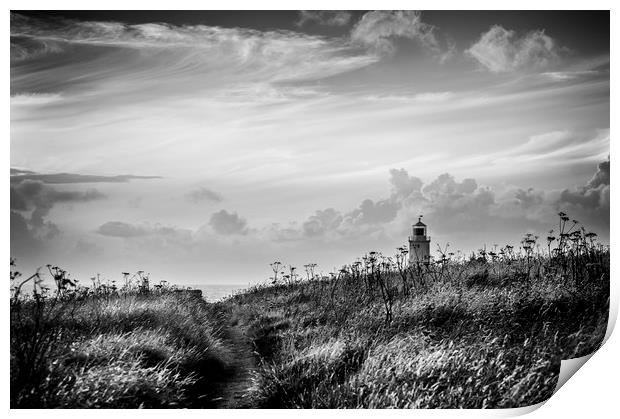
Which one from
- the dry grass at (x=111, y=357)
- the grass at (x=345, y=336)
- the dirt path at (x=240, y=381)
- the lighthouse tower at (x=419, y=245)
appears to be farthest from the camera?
the lighthouse tower at (x=419, y=245)

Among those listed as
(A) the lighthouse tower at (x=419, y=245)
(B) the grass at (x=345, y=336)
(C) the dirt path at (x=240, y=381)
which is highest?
(A) the lighthouse tower at (x=419, y=245)

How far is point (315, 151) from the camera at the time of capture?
916 centimetres

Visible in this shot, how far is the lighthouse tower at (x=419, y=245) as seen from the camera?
9.25 meters

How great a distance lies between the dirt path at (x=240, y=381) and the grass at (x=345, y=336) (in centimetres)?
6

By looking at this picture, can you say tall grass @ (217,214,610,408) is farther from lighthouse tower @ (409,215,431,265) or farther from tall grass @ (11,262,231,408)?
tall grass @ (11,262,231,408)

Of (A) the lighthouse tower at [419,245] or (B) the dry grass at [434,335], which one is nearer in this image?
(B) the dry grass at [434,335]

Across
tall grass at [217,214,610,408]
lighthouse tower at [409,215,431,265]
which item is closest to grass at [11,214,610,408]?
tall grass at [217,214,610,408]

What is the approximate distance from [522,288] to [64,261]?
277 inches

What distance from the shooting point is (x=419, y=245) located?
10664mm

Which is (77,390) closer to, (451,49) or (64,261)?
(64,261)

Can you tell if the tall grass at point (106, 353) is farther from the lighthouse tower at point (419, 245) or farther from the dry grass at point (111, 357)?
the lighthouse tower at point (419, 245)

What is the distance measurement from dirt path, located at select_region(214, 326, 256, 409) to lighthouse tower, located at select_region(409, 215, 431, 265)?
3133 millimetres

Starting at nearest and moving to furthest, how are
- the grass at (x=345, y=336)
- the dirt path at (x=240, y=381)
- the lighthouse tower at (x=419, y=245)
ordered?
1. the grass at (x=345, y=336)
2. the dirt path at (x=240, y=381)
3. the lighthouse tower at (x=419, y=245)

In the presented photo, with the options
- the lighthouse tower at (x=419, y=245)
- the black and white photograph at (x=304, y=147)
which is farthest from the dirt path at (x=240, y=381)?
the lighthouse tower at (x=419, y=245)
